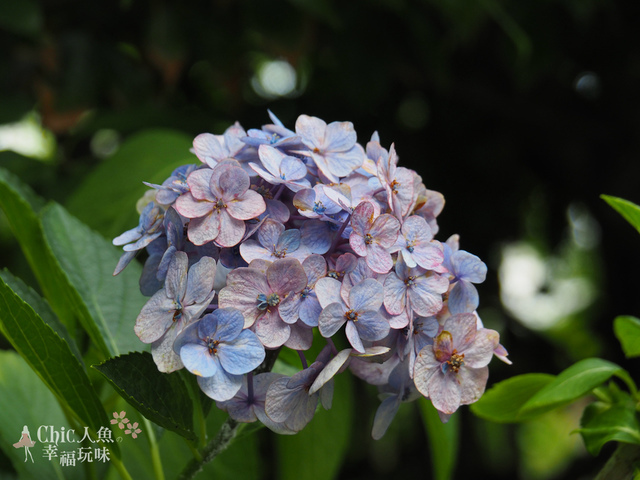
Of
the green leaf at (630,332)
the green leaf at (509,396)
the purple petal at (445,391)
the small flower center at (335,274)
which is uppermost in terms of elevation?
the small flower center at (335,274)

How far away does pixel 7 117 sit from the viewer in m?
0.98

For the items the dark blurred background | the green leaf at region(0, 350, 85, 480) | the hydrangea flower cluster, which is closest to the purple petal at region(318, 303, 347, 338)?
the hydrangea flower cluster

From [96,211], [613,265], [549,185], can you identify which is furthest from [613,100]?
[96,211]

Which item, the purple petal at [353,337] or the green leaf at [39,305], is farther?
the green leaf at [39,305]

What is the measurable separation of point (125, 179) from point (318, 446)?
1.35ft

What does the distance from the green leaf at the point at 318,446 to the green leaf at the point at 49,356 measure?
0.33m

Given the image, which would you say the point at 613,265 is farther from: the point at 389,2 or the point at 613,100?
the point at 389,2

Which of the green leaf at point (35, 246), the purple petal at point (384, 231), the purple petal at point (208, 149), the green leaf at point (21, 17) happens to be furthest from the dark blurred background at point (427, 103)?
the purple petal at point (384, 231)

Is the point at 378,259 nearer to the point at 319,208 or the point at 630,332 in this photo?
the point at 319,208

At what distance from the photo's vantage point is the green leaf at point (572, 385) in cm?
44

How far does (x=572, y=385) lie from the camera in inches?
17.7

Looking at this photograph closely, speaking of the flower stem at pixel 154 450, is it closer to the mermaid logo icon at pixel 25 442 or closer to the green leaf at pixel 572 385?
the mermaid logo icon at pixel 25 442

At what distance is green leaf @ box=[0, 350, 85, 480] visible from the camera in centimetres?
53

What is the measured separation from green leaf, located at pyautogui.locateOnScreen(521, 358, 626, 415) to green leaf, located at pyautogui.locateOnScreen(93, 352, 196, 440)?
0.26m
